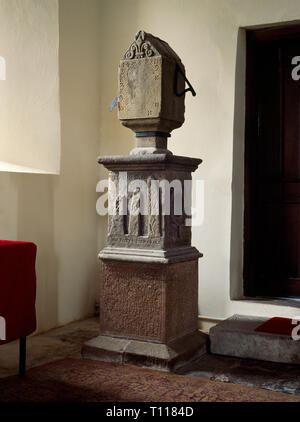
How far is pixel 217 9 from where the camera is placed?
180 inches

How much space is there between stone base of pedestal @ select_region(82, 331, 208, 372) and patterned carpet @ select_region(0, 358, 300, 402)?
0.07 m

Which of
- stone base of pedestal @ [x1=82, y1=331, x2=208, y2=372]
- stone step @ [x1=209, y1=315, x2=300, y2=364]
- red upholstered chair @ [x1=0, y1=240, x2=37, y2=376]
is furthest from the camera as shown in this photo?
stone step @ [x1=209, y1=315, x2=300, y2=364]

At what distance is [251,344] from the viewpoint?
3.75 meters

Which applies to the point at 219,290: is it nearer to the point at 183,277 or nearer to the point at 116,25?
the point at 183,277

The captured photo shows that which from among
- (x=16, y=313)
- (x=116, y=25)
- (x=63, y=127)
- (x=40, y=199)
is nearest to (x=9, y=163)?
(x=40, y=199)

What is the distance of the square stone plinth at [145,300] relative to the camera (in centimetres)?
355

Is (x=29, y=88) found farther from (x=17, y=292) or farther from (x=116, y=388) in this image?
(x=116, y=388)

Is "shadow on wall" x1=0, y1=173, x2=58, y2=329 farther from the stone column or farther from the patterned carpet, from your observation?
the patterned carpet

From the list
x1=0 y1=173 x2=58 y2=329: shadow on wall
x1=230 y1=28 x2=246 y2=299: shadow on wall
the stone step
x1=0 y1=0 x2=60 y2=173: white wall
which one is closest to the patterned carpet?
the stone step

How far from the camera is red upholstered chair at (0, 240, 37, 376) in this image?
3127 mm

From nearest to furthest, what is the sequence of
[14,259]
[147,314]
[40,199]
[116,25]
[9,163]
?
[14,259]
[147,314]
[9,163]
[40,199]
[116,25]

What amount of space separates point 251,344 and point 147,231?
102 cm

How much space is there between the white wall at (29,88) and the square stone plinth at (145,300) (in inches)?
44.0

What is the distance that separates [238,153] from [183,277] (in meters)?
Answer: 1.34
